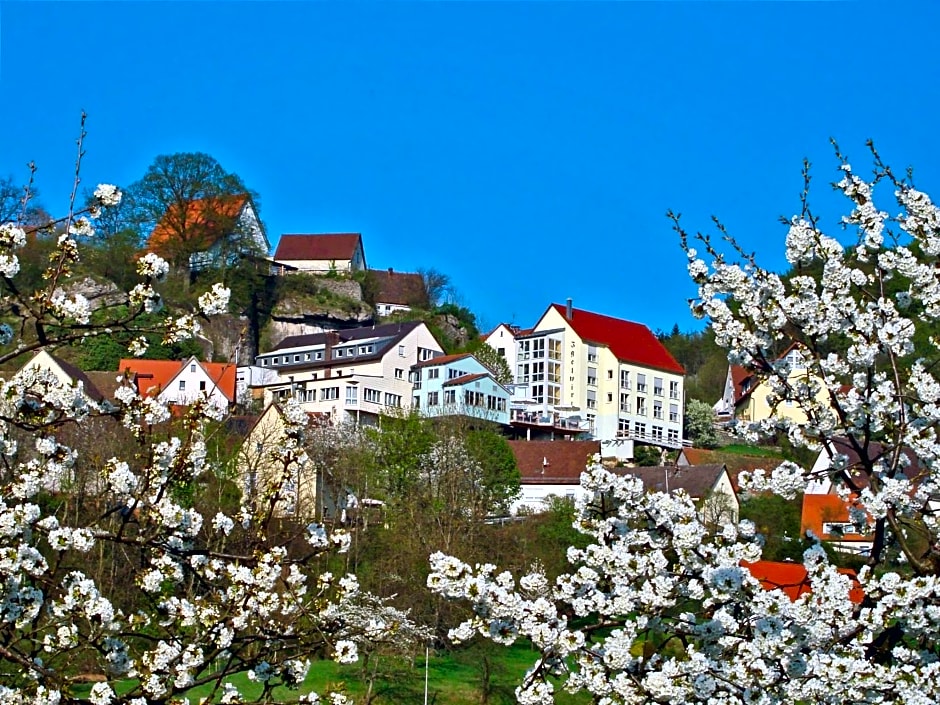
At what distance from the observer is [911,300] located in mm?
8586

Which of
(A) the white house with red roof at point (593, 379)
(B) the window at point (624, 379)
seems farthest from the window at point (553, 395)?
(B) the window at point (624, 379)

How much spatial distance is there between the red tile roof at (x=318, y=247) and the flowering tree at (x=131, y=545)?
9277cm

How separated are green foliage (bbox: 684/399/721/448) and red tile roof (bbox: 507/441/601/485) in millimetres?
14149

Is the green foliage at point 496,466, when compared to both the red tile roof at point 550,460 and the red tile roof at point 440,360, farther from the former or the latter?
the red tile roof at point 440,360

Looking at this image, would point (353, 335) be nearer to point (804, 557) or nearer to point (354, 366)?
point (354, 366)

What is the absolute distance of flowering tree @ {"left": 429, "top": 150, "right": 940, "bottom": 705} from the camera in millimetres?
7141

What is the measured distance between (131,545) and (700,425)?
69.5 m

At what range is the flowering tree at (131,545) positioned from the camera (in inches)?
243

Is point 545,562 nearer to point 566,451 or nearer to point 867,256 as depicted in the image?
point 566,451

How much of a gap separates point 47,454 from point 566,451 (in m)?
52.0

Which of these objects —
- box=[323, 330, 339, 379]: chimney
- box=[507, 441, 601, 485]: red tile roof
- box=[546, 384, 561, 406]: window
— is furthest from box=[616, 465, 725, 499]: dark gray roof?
box=[323, 330, 339, 379]: chimney

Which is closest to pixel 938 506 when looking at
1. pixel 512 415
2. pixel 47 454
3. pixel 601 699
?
pixel 601 699

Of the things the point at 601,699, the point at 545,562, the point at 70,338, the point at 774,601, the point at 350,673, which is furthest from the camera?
the point at 545,562

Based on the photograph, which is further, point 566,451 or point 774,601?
point 566,451
